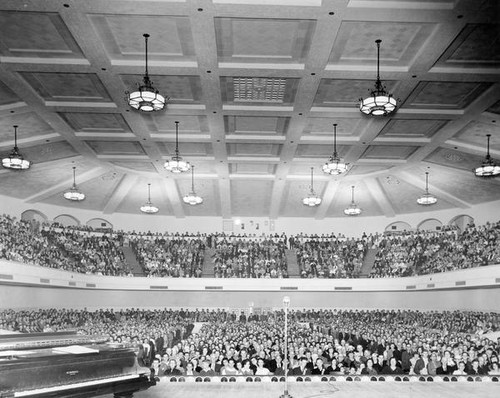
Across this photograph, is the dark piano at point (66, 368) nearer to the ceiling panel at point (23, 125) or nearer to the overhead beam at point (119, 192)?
the ceiling panel at point (23, 125)

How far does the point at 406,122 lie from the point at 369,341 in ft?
28.7

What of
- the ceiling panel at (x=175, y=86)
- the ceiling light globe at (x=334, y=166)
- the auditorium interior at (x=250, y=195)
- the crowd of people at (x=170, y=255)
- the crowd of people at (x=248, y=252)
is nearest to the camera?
the auditorium interior at (x=250, y=195)

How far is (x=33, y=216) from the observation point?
31.5 m

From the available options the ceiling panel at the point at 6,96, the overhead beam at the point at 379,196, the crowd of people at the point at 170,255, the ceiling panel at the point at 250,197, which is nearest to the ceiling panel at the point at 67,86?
the ceiling panel at the point at 6,96

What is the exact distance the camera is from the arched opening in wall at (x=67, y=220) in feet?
110

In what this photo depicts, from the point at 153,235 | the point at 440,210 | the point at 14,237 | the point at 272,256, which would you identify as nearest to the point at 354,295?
the point at 272,256

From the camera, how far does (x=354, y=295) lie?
32719 mm

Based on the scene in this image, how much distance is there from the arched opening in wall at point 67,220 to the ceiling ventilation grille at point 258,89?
20.5 m

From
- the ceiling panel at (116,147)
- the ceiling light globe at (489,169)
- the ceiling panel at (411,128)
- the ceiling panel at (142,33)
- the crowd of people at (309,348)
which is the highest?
the ceiling panel at (142,33)

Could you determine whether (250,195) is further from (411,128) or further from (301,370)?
(301,370)

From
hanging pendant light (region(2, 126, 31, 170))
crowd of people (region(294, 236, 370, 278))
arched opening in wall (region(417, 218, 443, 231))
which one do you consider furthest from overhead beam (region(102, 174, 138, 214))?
arched opening in wall (region(417, 218, 443, 231))

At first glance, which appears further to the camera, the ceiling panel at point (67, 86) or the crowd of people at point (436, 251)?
the crowd of people at point (436, 251)

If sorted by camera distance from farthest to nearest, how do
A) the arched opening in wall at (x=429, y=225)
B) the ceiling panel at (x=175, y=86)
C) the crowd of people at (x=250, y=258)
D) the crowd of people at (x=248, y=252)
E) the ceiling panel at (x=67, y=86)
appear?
the arched opening in wall at (x=429, y=225), the crowd of people at (x=250, y=258), the crowd of people at (x=248, y=252), the ceiling panel at (x=175, y=86), the ceiling panel at (x=67, y=86)

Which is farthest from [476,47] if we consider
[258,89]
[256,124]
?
[256,124]
